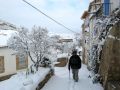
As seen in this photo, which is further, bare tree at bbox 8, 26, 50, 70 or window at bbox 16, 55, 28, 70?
window at bbox 16, 55, 28, 70

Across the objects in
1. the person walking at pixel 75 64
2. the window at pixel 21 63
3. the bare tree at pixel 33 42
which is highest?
the bare tree at pixel 33 42

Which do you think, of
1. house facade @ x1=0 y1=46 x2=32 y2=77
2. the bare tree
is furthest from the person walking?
house facade @ x1=0 y1=46 x2=32 y2=77

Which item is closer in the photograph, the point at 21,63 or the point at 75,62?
the point at 75,62

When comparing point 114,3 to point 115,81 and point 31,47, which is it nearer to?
point 31,47

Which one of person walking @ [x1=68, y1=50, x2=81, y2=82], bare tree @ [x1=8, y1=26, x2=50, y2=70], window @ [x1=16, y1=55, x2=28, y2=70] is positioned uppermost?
bare tree @ [x1=8, y1=26, x2=50, y2=70]

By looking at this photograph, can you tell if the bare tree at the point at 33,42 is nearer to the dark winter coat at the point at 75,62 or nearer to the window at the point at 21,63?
the dark winter coat at the point at 75,62

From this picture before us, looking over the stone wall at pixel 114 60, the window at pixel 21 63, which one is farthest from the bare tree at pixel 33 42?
the window at pixel 21 63

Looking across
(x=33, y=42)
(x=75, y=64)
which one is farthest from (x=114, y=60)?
(x=33, y=42)

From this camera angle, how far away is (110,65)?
372 inches

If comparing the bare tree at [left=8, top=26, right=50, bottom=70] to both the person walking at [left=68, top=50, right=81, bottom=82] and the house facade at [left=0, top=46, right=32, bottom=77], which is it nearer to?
the person walking at [left=68, top=50, right=81, bottom=82]

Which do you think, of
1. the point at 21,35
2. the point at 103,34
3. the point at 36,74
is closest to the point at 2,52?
the point at 21,35

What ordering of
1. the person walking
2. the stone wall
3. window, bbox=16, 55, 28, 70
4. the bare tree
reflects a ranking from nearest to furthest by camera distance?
the stone wall, the person walking, the bare tree, window, bbox=16, 55, 28, 70

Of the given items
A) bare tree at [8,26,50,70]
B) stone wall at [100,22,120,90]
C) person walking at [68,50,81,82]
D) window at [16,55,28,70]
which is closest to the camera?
stone wall at [100,22,120,90]

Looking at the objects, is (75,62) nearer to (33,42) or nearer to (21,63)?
(33,42)
